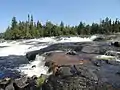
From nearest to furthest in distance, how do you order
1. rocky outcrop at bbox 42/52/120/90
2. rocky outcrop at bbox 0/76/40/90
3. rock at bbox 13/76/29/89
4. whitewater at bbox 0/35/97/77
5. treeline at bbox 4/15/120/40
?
rocky outcrop at bbox 42/52/120/90, rocky outcrop at bbox 0/76/40/90, rock at bbox 13/76/29/89, whitewater at bbox 0/35/97/77, treeline at bbox 4/15/120/40

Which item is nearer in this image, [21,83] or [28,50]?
[21,83]

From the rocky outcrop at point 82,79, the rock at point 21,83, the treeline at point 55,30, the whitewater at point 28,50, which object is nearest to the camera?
the rocky outcrop at point 82,79

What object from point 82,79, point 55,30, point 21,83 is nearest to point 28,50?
point 21,83

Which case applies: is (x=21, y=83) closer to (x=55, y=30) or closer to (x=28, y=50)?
(x=28, y=50)

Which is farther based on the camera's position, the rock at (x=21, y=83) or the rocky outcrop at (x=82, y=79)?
the rock at (x=21, y=83)

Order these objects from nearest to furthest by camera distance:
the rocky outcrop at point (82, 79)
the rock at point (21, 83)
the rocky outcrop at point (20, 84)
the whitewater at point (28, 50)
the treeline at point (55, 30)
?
the rocky outcrop at point (82, 79)
the rocky outcrop at point (20, 84)
the rock at point (21, 83)
the whitewater at point (28, 50)
the treeline at point (55, 30)

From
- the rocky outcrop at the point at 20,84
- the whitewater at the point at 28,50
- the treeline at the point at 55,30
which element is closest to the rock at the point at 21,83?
the rocky outcrop at the point at 20,84

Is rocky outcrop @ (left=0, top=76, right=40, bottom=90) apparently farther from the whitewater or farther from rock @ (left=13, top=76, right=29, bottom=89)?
the whitewater

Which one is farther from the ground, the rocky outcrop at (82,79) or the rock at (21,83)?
the rocky outcrop at (82,79)

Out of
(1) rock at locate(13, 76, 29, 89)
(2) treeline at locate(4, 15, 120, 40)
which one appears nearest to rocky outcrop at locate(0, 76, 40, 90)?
(1) rock at locate(13, 76, 29, 89)

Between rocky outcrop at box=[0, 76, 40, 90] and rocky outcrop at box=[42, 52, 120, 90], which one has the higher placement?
rocky outcrop at box=[42, 52, 120, 90]

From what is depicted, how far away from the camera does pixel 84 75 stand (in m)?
15.8

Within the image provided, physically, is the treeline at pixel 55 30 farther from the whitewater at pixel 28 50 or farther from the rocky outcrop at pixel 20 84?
the rocky outcrop at pixel 20 84

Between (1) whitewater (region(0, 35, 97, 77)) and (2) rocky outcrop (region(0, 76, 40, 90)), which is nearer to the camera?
(2) rocky outcrop (region(0, 76, 40, 90))
